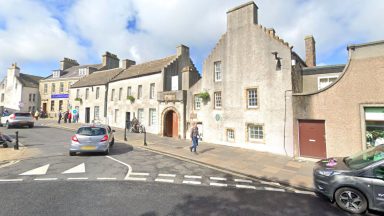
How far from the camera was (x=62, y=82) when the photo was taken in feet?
133

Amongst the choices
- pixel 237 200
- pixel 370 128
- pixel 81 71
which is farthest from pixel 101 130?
pixel 81 71

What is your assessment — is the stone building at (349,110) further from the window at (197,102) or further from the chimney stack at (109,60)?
the chimney stack at (109,60)

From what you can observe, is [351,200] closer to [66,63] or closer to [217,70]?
[217,70]

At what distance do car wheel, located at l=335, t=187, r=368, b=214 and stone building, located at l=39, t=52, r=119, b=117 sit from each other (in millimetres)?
37308

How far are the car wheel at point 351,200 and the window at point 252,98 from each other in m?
9.43

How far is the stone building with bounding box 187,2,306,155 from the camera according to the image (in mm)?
13461

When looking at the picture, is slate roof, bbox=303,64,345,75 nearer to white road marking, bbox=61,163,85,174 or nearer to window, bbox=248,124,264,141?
window, bbox=248,124,264,141

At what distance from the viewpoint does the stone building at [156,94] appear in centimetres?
1952

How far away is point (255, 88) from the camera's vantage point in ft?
48.8

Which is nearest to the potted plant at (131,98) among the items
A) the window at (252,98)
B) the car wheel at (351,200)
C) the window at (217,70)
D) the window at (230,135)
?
the window at (217,70)

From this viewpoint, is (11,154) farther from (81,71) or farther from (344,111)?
(81,71)

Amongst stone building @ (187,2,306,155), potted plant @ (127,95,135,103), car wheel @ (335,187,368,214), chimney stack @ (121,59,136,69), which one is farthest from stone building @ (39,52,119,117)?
car wheel @ (335,187,368,214)

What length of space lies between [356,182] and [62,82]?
152 ft

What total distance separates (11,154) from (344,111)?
59.2 ft
